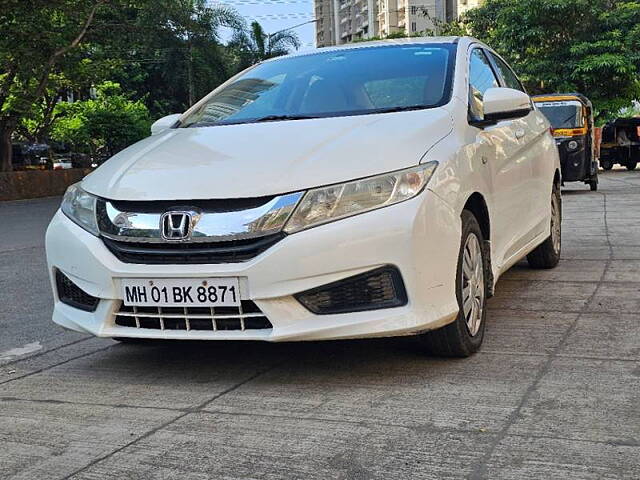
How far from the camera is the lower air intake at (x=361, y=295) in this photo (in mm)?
3885

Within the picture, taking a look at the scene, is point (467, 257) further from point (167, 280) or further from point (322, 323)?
point (167, 280)

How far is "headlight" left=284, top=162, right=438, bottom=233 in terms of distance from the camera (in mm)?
3832

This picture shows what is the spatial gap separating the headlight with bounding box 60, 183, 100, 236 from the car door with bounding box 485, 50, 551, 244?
2.63m

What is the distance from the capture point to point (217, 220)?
387 centimetres

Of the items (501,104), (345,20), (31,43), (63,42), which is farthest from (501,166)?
(345,20)

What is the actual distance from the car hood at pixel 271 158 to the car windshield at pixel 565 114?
14915 millimetres

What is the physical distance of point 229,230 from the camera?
3838 millimetres

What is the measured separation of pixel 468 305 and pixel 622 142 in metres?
29.0

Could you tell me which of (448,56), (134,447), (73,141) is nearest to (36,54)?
(73,141)

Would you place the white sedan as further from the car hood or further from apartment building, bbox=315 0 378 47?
apartment building, bbox=315 0 378 47

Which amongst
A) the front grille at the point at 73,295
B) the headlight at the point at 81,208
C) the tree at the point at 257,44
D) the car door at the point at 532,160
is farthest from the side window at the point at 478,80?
the tree at the point at 257,44

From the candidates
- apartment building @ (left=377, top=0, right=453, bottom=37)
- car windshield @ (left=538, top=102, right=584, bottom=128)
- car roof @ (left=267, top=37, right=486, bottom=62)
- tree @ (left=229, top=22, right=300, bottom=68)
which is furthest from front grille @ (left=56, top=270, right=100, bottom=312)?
Answer: apartment building @ (left=377, top=0, right=453, bottom=37)

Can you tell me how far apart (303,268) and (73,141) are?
103 feet

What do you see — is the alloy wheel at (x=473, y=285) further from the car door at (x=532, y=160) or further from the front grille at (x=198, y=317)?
the car door at (x=532, y=160)
